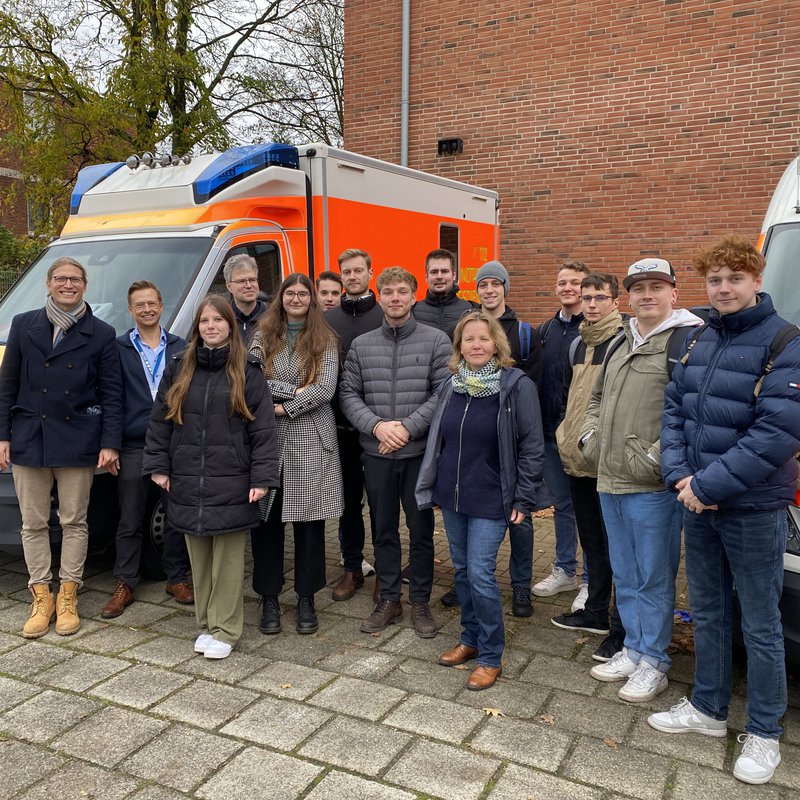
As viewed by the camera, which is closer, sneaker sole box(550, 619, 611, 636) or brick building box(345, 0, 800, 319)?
sneaker sole box(550, 619, 611, 636)

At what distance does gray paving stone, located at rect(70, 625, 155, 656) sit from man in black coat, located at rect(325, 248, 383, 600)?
1.17m

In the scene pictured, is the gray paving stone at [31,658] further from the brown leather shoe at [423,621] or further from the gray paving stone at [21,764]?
the brown leather shoe at [423,621]

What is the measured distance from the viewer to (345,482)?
194 inches

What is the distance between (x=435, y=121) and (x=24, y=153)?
6026 mm

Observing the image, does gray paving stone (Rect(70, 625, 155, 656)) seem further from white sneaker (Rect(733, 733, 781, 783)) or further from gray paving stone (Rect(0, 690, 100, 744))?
white sneaker (Rect(733, 733, 781, 783))

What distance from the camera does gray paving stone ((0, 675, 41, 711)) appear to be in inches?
141

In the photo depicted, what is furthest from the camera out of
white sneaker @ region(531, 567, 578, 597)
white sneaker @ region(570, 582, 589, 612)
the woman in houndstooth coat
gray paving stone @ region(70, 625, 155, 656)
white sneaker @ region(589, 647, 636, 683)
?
white sneaker @ region(531, 567, 578, 597)

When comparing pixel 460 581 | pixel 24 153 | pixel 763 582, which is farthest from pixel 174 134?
pixel 763 582

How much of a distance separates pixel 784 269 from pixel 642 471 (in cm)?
162

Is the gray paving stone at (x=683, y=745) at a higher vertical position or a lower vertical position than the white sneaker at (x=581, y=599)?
lower

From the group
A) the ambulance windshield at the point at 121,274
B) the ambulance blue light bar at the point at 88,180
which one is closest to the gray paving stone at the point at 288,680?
the ambulance windshield at the point at 121,274

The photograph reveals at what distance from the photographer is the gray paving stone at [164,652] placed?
13.2 ft

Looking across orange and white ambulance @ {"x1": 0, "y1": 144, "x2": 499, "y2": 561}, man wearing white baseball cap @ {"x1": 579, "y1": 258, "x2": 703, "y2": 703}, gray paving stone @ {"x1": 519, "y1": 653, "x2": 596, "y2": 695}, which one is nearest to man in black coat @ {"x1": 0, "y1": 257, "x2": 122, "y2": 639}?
orange and white ambulance @ {"x1": 0, "y1": 144, "x2": 499, "y2": 561}

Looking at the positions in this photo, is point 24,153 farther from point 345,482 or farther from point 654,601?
point 654,601
